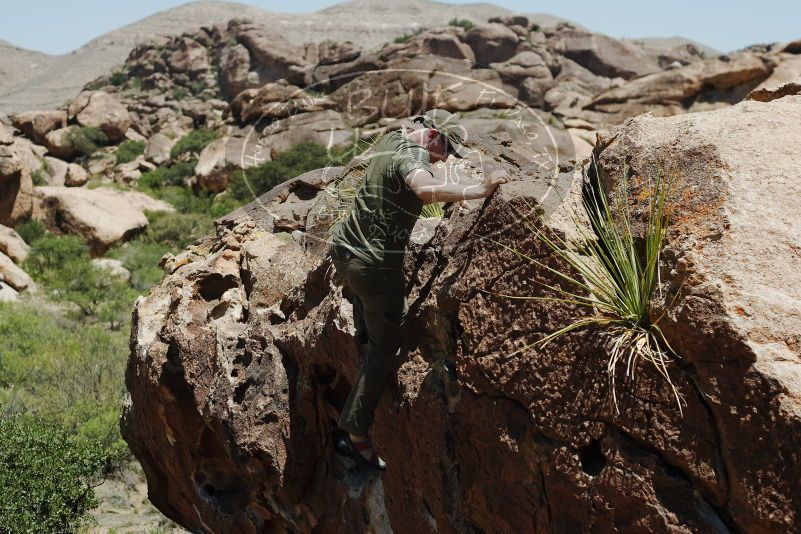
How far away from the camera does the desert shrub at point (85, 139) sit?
33.7 m

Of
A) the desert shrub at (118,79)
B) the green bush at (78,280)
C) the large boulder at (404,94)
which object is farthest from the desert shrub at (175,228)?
the desert shrub at (118,79)

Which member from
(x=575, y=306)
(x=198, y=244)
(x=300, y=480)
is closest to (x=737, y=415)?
(x=575, y=306)

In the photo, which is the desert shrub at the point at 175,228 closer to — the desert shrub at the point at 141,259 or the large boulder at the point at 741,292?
the desert shrub at the point at 141,259

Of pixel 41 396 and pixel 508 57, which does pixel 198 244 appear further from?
pixel 508 57

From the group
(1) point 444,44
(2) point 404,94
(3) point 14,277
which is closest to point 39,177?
(3) point 14,277

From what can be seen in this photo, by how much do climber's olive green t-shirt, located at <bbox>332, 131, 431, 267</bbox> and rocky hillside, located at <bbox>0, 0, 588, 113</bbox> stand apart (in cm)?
5697

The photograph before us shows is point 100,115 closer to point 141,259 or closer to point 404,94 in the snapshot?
point 404,94

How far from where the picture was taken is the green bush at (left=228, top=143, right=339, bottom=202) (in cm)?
2386

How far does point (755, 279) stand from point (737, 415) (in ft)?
1.47

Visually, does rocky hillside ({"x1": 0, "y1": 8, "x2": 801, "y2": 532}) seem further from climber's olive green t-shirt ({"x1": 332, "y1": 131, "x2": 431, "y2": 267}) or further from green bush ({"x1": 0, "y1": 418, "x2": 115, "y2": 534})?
green bush ({"x1": 0, "y1": 418, "x2": 115, "y2": 534})

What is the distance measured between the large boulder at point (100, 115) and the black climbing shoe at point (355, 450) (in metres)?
35.1

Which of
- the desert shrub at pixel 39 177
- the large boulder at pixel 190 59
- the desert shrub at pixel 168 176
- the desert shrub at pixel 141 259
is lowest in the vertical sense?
the large boulder at pixel 190 59

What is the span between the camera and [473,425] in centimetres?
327

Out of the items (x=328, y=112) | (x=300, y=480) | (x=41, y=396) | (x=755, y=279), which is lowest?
(x=328, y=112)
